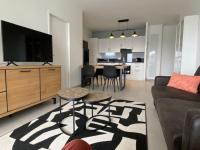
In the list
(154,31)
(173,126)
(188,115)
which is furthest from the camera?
(154,31)

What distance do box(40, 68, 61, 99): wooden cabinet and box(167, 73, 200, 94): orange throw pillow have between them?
231 cm

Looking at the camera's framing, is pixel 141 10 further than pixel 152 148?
Yes

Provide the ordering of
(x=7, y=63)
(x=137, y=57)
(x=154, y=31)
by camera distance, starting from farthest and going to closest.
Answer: (x=137, y=57) → (x=154, y=31) → (x=7, y=63)

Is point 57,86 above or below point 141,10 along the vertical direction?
below

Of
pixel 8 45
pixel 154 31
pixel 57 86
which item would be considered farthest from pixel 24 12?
pixel 154 31

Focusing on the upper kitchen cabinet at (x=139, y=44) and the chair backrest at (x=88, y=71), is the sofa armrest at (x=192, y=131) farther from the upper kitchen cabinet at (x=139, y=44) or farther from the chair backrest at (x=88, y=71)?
the upper kitchen cabinet at (x=139, y=44)

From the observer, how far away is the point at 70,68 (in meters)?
4.39

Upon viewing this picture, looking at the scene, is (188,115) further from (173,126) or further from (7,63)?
(7,63)

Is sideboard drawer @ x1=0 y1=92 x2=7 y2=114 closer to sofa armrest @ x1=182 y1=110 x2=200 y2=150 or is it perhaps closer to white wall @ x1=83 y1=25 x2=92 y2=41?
sofa armrest @ x1=182 y1=110 x2=200 y2=150

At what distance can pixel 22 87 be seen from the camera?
7.22 ft

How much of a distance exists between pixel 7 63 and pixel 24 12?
1.07 meters

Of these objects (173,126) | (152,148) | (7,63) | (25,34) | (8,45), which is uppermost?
(25,34)

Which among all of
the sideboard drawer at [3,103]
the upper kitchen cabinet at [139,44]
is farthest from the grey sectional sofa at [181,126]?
the upper kitchen cabinet at [139,44]

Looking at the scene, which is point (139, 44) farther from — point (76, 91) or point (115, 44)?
point (76, 91)
